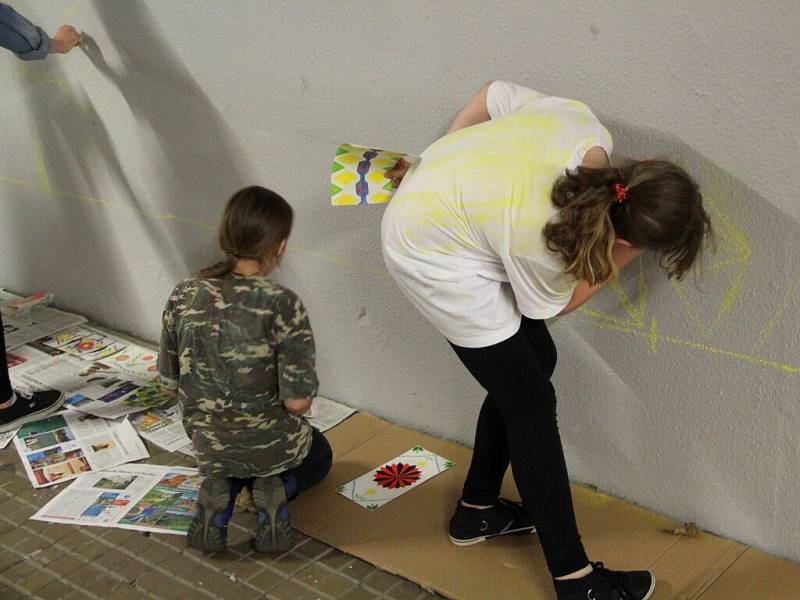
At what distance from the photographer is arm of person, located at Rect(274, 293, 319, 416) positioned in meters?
2.34

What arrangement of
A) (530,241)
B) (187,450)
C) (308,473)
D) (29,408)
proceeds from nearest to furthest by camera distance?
(530,241)
(308,473)
(187,450)
(29,408)

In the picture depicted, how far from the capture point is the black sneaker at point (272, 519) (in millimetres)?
2443

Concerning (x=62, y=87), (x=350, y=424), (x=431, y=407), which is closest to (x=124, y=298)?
(x=62, y=87)

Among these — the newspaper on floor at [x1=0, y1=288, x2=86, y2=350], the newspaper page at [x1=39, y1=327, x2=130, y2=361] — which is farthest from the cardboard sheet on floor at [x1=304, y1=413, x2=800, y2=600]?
the newspaper on floor at [x1=0, y1=288, x2=86, y2=350]

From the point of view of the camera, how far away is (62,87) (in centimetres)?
349

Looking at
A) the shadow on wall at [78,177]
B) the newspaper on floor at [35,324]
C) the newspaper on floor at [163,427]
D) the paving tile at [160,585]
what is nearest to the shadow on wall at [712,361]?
the paving tile at [160,585]

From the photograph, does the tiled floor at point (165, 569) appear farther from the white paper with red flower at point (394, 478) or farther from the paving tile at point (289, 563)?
the white paper with red flower at point (394, 478)

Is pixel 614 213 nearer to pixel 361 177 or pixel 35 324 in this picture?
pixel 361 177

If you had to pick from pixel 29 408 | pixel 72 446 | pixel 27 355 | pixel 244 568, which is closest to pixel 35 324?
pixel 27 355

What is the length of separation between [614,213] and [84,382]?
2.18 metres

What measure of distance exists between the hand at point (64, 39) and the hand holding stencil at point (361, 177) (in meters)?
1.45

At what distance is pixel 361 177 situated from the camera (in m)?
2.29

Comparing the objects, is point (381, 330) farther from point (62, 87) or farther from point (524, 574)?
point (62, 87)

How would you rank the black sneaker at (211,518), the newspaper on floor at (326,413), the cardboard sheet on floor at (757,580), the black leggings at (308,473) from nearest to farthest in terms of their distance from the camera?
the cardboard sheet on floor at (757,580), the black sneaker at (211,518), the black leggings at (308,473), the newspaper on floor at (326,413)
